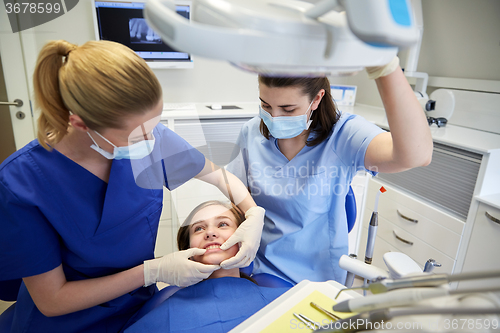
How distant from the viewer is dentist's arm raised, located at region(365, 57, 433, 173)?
716 mm

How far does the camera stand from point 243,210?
4.11 feet

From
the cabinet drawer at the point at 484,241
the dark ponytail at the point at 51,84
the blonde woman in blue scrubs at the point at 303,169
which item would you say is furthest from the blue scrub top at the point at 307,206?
the cabinet drawer at the point at 484,241

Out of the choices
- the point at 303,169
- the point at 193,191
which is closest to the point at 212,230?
the point at 193,191

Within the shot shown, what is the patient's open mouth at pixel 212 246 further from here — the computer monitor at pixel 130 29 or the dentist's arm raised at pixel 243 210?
the computer monitor at pixel 130 29

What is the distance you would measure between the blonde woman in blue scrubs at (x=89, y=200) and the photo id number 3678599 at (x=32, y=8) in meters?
1.75

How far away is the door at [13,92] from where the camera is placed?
2.02m

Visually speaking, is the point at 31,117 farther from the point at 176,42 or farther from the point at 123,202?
the point at 176,42

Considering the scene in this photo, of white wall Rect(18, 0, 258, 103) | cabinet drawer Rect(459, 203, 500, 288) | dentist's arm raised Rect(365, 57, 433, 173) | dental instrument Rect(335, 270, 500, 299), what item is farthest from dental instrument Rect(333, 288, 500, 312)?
white wall Rect(18, 0, 258, 103)

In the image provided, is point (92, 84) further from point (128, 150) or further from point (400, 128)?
point (400, 128)

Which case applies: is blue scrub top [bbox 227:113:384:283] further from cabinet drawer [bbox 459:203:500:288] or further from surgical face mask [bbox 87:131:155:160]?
cabinet drawer [bbox 459:203:500:288]

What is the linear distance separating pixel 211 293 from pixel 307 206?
1.55 feet

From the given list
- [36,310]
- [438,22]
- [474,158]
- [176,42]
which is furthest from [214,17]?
[438,22]

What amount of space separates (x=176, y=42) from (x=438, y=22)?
2704 millimetres

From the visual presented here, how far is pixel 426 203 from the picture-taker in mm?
1926
